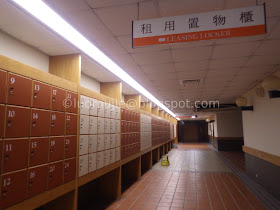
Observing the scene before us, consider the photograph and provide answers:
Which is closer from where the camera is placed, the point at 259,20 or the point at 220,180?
the point at 259,20

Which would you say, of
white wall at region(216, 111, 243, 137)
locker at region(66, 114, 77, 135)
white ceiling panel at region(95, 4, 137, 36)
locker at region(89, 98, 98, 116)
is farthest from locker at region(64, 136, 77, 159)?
white wall at region(216, 111, 243, 137)

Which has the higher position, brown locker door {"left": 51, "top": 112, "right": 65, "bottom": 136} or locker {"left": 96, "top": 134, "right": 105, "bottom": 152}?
brown locker door {"left": 51, "top": 112, "right": 65, "bottom": 136}

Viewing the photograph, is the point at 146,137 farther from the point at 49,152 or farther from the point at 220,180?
the point at 49,152

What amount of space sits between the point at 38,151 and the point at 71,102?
797 mm

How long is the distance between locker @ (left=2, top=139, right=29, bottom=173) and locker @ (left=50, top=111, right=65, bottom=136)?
39 centimetres

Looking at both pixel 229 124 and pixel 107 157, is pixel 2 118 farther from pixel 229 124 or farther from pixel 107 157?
pixel 229 124

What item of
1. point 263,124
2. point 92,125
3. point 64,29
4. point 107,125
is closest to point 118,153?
point 107,125

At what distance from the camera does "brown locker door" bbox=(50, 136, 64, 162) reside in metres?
2.31

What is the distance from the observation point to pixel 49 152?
227 cm

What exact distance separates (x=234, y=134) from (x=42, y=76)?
1235cm

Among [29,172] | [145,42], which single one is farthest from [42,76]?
[145,42]

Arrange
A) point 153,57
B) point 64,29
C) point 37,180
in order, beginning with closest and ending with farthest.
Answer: point 37,180 → point 64,29 → point 153,57

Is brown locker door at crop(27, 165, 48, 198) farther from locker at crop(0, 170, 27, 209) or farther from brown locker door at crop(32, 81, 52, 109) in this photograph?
brown locker door at crop(32, 81, 52, 109)

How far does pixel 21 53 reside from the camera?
258 cm
